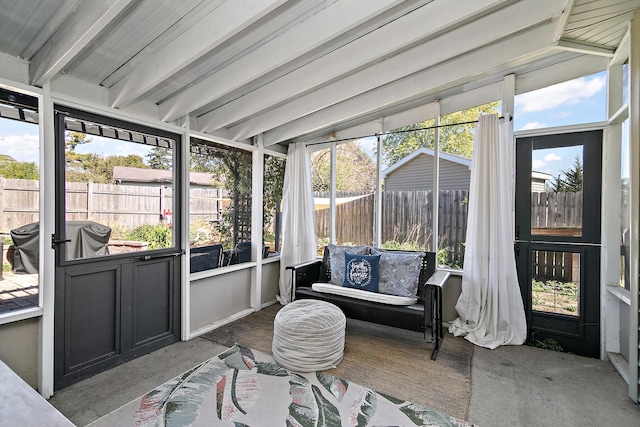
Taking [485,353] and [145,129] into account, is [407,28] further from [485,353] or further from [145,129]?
[485,353]

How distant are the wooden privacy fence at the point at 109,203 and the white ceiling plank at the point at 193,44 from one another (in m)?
0.77

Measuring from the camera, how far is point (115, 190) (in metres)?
2.65

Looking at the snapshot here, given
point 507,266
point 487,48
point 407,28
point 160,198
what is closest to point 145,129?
point 160,198

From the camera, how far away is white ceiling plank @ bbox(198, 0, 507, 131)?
2027mm

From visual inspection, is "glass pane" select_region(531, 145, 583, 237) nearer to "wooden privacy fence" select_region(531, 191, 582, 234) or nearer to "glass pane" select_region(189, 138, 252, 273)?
"wooden privacy fence" select_region(531, 191, 582, 234)

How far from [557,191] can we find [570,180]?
14 cm

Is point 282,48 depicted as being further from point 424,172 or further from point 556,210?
point 556,210

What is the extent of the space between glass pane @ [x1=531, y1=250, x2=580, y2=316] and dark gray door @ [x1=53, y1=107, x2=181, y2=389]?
12.2 ft

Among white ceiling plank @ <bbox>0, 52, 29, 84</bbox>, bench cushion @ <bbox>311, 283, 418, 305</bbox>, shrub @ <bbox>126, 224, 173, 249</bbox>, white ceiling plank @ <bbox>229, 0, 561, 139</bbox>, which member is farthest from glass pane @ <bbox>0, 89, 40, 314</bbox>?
bench cushion @ <bbox>311, 283, 418, 305</bbox>

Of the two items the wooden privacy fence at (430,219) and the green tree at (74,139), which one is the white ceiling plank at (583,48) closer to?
the wooden privacy fence at (430,219)

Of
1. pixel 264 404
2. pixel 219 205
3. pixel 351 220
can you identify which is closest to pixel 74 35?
pixel 219 205

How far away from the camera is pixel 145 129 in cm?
279

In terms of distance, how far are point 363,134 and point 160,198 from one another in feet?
8.68

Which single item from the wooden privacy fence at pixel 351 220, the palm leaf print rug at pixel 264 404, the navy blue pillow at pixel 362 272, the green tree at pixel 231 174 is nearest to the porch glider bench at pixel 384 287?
the navy blue pillow at pixel 362 272
